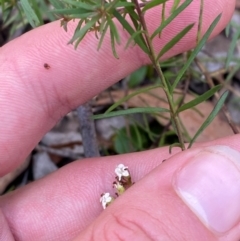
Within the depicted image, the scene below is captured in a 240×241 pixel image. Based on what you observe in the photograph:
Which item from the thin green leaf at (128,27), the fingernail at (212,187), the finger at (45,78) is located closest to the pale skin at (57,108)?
the finger at (45,78)

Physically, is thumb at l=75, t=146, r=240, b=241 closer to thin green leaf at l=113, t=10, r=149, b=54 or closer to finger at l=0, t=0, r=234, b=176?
thin green leaf at l=113, t=10, r=149, b=54

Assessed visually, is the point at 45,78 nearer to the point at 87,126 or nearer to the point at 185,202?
the point at 87,126

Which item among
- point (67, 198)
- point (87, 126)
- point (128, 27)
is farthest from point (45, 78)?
point (128, 27)

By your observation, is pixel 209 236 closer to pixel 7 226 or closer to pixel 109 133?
pixel 7 226

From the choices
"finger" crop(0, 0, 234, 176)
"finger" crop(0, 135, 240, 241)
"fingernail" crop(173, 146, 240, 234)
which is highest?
"finger" crop(0, 0, 234, 176)

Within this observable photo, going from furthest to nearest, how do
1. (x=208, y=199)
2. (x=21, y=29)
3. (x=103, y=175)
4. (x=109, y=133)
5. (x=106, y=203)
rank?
(x=21, y=29)
(x=109, y=133)
(x=103, y=175)
(x=106, y=203)
(x=208, y=199)

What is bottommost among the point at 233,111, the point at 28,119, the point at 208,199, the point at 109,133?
the point at 233,111

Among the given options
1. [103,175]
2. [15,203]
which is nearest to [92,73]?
[103,175]

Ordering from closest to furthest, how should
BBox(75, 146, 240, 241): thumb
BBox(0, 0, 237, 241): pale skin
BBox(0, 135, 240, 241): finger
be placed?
1. BBox(75, 146, 240, 241): thumb
2. BBox(0, 0, 237, 241): pale skin
3. BBox(0, 135, 240, 241): finger

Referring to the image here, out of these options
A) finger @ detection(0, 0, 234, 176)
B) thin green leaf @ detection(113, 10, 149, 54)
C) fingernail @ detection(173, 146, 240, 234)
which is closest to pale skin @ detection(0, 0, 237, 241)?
finger @ detection(0, 0, 234, 176)
